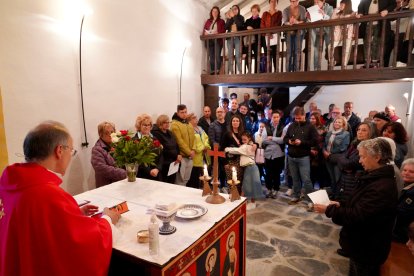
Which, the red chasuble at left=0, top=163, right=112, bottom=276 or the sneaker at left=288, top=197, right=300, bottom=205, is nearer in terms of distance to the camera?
the red chasuble at left=0, top=163, right=112, bottom=276

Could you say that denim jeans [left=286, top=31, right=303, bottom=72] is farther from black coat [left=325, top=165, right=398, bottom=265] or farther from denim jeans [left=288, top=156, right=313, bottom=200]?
black coat [left=325, top=165, right=398, bottom=265]

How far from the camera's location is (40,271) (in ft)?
4.51

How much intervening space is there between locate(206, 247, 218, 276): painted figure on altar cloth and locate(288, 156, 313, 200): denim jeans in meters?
3.20

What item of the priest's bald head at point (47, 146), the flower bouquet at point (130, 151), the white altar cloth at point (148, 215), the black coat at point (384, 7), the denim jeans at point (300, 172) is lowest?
the denim jeans at point (300, 172)

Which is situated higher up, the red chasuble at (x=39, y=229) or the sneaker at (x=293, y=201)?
the red chasuble at (x=39, y=229)

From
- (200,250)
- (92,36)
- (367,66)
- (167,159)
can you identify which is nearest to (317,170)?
(367,66)

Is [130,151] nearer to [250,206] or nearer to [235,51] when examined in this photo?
[250,206]

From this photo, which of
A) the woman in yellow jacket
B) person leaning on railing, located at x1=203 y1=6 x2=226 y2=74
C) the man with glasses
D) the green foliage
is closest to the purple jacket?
the green foliage

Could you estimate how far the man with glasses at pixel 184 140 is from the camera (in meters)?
4.50

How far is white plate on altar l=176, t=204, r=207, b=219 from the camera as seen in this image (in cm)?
195

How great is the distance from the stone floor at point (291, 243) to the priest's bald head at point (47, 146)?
2.27 meters

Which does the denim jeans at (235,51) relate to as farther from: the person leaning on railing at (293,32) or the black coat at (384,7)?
the black coat at (384,7)

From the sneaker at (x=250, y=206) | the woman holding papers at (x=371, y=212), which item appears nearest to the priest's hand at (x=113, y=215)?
the woman holding papers at (x=371, y=212)

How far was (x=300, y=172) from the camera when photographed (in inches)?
190
